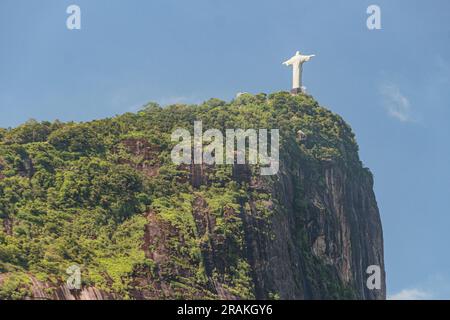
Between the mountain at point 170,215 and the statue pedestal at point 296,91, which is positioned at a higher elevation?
the statue pedestal at point 296,91

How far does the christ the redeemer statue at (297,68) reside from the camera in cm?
12776

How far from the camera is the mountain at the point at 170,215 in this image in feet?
306

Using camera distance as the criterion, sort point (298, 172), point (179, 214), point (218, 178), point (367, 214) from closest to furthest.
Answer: point (179, 214)
point (218, 178)
point (298, 172)
point (367, 214)

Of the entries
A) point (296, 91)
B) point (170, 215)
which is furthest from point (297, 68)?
point (170, 215)

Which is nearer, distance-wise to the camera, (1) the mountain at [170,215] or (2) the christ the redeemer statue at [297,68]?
(1) the mountain at [170,215]

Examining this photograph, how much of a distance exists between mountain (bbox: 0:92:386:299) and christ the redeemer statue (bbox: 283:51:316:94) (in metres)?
5.28

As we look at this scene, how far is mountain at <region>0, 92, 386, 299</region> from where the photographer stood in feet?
306

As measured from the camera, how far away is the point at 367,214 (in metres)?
132

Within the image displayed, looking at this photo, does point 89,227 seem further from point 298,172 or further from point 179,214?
point 298,172

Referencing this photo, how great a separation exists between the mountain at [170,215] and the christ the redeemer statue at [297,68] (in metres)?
5.28

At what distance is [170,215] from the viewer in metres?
101

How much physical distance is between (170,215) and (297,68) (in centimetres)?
3430
